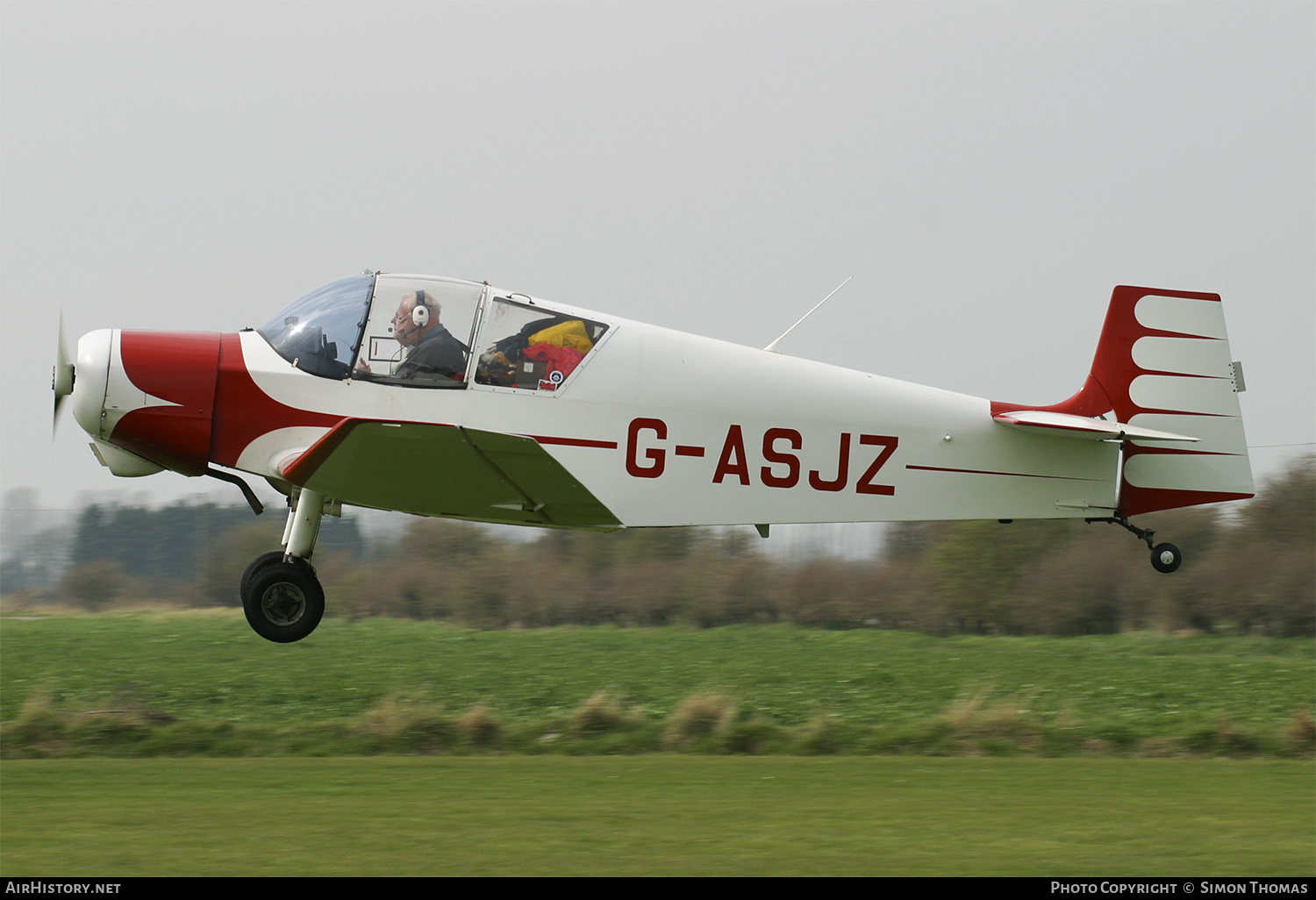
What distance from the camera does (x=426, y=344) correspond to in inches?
357

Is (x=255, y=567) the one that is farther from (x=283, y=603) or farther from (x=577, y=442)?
(x=577, y=442)

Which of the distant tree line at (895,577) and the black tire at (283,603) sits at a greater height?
the distant tree line at (895,577)

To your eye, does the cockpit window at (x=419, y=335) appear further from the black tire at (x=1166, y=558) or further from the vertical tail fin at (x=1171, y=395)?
the black tire at (x=1166, y=558)

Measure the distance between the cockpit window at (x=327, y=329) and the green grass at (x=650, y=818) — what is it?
321 cm

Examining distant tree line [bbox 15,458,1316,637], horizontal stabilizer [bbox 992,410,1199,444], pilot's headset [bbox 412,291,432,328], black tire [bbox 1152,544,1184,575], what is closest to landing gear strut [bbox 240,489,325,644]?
pilot's headset [bbox 412,291,432,328]

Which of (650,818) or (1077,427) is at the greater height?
(1077,427)

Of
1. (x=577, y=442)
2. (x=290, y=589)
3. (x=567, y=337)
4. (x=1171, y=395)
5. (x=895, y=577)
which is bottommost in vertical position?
(x=290, y=589)

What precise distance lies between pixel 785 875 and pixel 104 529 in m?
22.2

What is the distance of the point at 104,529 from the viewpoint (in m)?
25.6

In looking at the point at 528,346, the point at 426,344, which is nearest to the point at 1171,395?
the point at 528,346

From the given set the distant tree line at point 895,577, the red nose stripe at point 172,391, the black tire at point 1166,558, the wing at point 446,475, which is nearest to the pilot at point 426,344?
the wing at point 446,475

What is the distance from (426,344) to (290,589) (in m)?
2.37

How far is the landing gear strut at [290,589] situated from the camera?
9.76 m
